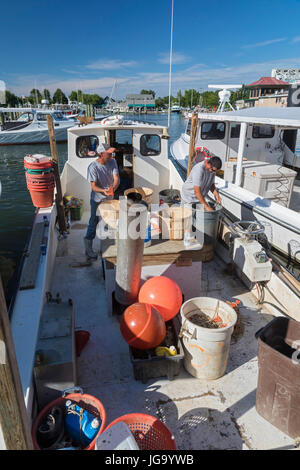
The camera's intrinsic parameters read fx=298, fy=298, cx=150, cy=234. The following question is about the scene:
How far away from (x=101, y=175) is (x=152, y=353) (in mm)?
3297

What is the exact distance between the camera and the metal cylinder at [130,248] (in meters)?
3.29

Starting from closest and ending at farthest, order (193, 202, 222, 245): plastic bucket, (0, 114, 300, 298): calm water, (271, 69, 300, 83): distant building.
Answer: (193, 202, 222, 245): plastic bucket → (271, 69, 300, 83): distant building → (0, 114, 300, 298): calm water

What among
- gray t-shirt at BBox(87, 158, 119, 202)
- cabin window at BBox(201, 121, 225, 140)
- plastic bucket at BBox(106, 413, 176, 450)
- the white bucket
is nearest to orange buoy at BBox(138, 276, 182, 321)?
the white bucket

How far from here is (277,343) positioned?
9.75ft

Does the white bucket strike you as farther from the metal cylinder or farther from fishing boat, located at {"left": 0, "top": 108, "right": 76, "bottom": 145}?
fishing boat, located at {"left": 0, "top": 108, "right": 76, "bottom": 145}

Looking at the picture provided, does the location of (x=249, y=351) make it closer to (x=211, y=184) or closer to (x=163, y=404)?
(x=163, y=404)

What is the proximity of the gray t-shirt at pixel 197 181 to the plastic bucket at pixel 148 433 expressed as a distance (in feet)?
12.0

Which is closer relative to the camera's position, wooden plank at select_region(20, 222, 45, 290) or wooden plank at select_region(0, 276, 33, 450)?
wooden plank at select_region(0, 276, 33, 450)

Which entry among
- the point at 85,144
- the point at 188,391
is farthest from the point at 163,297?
the point at 85,144

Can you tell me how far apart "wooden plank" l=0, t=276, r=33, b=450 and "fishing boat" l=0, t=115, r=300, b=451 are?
1.89ft

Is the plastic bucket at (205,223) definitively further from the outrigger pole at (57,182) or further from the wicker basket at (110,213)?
the outrigger pole at (57,182)

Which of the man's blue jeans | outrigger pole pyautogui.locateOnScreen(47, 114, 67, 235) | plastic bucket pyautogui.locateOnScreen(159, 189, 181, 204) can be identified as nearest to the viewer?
the man's blue jeans

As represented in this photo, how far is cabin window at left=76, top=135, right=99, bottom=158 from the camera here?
299 inches

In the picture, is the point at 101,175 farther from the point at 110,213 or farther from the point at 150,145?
the point at 150,145
